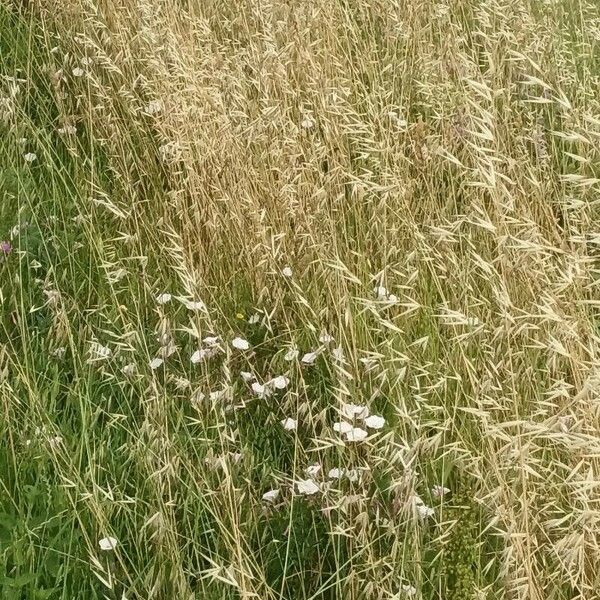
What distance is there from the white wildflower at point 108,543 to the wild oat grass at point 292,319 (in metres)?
0.02

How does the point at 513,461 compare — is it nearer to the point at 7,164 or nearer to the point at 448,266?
the point at 448,266

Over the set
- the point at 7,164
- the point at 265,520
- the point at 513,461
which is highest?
the point at 7,164

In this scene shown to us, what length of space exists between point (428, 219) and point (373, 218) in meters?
0.15

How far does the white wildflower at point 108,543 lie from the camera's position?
163cm

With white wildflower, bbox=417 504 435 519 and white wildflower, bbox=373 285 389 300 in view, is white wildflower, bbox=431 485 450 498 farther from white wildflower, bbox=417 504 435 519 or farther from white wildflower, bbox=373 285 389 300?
white wildflower, bbox=373 285 389 300

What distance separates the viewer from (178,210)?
8.87 feet

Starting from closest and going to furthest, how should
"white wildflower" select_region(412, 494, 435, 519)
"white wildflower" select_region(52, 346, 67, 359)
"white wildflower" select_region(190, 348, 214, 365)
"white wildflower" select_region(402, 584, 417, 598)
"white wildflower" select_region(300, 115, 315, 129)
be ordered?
1. "white wildflower" select_region(402, 584, 417, 598)
2. "white wildflower" select_region(412, 494, 435, 519)
3. "white wildflower" select_region(190, 348, 214, 365)
4. "white wildflower" select_region(52, 346, 67, 359)
5. "white wildflower" select_region(300, 115, 315, 129)

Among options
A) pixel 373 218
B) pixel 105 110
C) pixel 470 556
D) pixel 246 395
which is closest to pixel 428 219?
pixel 373 218

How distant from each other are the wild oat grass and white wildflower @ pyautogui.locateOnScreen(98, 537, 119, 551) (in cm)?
2

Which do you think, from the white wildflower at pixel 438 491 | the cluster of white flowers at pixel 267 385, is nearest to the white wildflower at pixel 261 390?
the cluster of white flowers at pixel 267 385

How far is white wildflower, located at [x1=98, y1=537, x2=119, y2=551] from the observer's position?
1634mm

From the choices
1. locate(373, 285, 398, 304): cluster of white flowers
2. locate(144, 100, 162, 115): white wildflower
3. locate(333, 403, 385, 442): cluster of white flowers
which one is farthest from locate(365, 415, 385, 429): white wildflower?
locate(144, 100, 162, 115): white wildflower

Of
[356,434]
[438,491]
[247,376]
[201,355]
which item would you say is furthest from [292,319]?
[438,491]

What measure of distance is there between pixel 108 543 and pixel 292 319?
0.89 m
